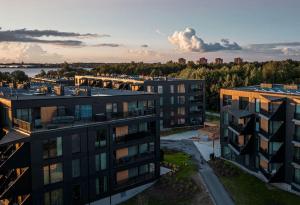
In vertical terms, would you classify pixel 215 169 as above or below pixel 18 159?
below

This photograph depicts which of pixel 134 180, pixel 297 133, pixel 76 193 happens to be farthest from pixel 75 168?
pixel 297 133

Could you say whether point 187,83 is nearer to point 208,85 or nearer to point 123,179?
point 208,85

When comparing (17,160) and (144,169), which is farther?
(144,169)

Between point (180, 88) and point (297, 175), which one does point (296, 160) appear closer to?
point (297, 175)

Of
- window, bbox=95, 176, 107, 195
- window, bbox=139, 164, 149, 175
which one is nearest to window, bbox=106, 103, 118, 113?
window, bbox=95, 176, 107, 195

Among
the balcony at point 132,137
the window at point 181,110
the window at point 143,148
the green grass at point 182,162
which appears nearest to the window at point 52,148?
the balcony at point 132,137

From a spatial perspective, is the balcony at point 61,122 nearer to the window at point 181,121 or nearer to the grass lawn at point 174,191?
the grass lawn at point 174,191

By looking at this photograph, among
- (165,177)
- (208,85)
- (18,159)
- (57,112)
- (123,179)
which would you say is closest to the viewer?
(18,159)

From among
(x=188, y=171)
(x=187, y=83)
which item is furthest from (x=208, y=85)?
(x=188, y=171)
